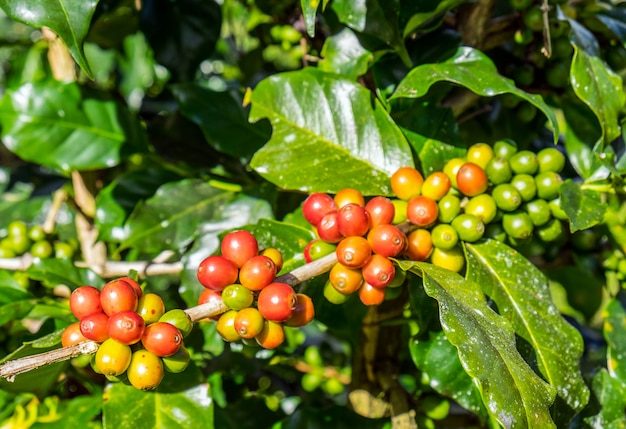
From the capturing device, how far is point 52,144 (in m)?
1.24

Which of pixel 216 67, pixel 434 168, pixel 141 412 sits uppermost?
pixel 434 168

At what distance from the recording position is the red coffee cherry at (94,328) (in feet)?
2.17

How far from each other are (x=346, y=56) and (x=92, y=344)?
1.98 ft

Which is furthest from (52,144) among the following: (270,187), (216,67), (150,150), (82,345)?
(216,67)

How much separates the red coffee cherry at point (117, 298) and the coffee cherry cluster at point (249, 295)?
0.08 metres

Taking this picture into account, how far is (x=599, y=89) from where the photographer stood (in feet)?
3.21

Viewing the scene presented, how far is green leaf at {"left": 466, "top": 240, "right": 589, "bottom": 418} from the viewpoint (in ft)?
2.77

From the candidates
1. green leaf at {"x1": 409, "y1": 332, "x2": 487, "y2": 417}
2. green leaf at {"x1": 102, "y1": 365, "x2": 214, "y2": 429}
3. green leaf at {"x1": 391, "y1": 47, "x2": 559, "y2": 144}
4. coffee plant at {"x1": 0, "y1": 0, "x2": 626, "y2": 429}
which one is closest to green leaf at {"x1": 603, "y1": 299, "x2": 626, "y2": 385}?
coffee plant at {"x1": 0, "y1": 0, "x2": 626, "y2": 429}

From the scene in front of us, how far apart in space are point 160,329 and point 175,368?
67 millimetres

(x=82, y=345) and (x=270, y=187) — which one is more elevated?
(x=82, y=345)

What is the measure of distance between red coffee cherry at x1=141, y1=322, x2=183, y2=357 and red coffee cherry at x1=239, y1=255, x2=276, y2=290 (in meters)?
0.10

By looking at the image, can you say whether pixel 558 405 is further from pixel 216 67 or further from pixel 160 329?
pixel 216 67

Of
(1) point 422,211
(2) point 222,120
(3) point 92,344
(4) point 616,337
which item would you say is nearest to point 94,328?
(3) point 92,344

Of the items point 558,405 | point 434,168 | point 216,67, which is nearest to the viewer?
point 558,405
